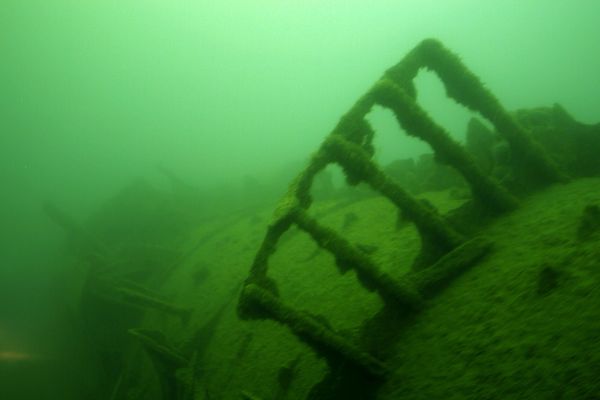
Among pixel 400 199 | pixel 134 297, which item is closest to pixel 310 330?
pixel 400 199

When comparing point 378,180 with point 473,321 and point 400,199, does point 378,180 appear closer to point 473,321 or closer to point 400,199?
point 400,199

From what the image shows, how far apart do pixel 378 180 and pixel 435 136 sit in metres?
0.84

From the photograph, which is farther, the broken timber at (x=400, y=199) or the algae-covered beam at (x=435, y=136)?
the algae-covered beam at (x=435, y=136)

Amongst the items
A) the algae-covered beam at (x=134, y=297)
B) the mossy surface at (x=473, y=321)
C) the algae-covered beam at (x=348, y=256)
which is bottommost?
the algae-covered beam at (x=134, y=297)

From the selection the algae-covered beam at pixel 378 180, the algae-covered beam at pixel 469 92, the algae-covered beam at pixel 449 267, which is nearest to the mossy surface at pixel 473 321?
the algae-covered beam at pixel 449 267

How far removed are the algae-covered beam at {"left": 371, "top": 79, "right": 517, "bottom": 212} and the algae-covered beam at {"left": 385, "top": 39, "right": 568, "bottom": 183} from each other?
346 mm

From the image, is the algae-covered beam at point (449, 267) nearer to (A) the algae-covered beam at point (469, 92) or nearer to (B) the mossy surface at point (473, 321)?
(B) the mossy surface at point (473, 321)

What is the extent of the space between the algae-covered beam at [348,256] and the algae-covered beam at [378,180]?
646mm

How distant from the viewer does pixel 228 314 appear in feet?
21.1

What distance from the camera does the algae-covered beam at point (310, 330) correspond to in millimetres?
3279

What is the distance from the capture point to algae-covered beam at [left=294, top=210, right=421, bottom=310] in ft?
11.4

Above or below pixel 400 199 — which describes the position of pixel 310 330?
below

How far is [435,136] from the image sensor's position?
4137 millimetres

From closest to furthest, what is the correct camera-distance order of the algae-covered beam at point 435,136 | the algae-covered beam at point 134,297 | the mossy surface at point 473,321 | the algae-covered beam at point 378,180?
the mossy surface at point 473,321 → the algae-covered beam at point 378,180 → the algae-covered beam at point 435,136 → the algae-covered beam at point 134,297
